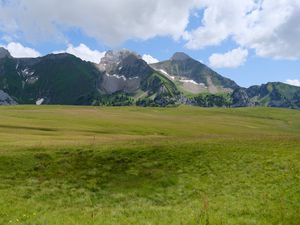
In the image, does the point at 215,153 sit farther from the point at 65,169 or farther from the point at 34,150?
the point at 34,150

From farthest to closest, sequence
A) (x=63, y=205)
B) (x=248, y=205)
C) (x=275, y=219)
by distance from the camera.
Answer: (x=63, y=205) → (x=248, y=205) → (x=275, y=219)

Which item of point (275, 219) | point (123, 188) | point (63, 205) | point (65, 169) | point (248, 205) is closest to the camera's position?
point (275, 219)

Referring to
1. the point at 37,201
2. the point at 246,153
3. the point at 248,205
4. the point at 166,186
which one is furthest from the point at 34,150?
the point at 248,205

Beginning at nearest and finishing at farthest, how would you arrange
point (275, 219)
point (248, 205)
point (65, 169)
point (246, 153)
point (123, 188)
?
point (275, 219) < point (248, 205) < point (123, 188) < point (65, 169) < point (246, 153)

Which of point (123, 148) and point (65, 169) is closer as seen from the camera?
point (65, 169)

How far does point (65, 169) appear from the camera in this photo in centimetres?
3834

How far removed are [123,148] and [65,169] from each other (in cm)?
778

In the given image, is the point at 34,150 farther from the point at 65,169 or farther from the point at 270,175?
the point at 270,175

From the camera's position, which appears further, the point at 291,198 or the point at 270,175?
the point at 270,175

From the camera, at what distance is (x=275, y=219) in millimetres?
22141

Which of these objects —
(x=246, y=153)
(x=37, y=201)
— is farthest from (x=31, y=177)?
(x=246, y=153)

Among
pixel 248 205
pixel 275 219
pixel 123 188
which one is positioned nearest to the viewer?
pixel 275 219

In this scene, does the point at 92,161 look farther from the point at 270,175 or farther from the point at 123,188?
the point at 270,175

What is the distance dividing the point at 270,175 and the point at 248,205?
9452 millimetres
